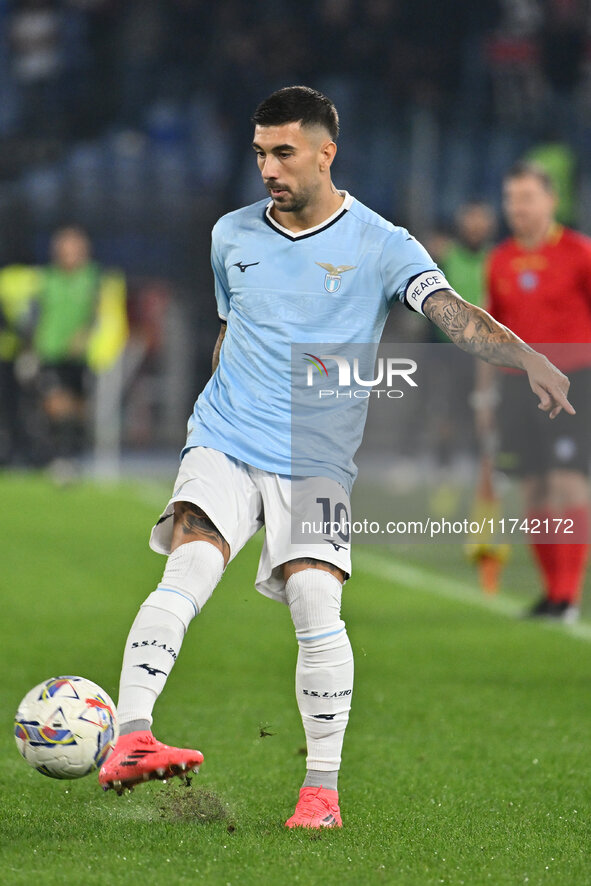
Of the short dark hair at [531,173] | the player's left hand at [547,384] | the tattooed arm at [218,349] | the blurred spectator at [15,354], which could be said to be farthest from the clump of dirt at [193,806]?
the blurred spectator at [15,354]

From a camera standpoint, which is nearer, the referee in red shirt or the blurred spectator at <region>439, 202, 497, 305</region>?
the referee in red shirt

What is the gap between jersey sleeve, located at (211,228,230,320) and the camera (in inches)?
152

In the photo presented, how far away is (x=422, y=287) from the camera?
3.60 metres

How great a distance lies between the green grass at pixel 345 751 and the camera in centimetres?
326

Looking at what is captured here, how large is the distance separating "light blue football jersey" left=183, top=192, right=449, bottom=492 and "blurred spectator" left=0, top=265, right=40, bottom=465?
14.2 metres

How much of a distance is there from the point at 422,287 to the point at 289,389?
416 millimetres

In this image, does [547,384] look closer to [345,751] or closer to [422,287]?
[422,287]

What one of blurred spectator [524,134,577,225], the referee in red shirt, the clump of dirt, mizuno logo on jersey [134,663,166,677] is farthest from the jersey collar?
blurred spectator [524,134,577,225]

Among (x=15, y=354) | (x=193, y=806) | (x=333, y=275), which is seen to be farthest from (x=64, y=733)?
(x=15, y=354)

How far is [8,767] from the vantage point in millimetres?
4316

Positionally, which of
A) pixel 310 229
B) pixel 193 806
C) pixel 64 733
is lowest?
pixel 193 806

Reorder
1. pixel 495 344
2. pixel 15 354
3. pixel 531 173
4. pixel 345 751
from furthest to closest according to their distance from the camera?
pixel 15 354
pixel 531 173
pixel 345 751
pixel 495 344

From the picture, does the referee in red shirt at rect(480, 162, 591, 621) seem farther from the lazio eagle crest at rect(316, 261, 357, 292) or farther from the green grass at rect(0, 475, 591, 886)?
the lazio eagle crest at rect(316, 261, 357, 292)

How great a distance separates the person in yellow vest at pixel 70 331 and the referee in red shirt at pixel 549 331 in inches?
378
